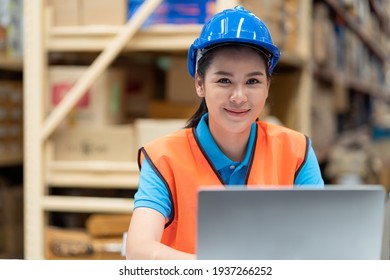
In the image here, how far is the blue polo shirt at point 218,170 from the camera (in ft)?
3.13

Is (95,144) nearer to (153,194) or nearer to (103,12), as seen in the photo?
(103,12)

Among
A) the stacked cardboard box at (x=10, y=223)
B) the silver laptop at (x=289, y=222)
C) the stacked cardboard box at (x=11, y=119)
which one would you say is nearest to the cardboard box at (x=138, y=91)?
the stacked cardboard box at (x=11, y=119)

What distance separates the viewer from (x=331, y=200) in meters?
0.69

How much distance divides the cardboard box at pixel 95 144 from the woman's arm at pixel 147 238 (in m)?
1.17

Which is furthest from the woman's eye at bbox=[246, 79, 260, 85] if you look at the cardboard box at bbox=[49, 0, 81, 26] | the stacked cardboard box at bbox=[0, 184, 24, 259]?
the stacked cardboard box at bbox=[0, 184, 24, 259]

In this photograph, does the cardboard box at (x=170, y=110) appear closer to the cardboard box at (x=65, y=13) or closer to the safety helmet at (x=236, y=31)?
the cardboard box at (x=65, y=13)

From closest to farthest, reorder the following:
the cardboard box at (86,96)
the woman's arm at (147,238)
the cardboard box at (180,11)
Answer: the woman's arm at (147,238) → the cardboard box at (180,11) → the cardboard box at (86,96)

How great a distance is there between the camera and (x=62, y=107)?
6.79ft

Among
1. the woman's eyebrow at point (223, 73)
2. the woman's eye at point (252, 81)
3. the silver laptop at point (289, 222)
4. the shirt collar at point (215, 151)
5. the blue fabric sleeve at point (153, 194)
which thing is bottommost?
the silver laptop at point (289, 222)

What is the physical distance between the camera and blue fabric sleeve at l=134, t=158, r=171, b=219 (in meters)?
0.94

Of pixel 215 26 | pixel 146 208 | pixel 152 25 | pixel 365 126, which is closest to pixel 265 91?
pixel 215 26

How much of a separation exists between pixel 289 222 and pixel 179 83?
1532 mm

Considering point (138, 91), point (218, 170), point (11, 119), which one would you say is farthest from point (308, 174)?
point (11, 119)
